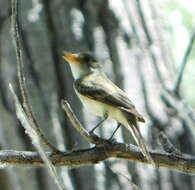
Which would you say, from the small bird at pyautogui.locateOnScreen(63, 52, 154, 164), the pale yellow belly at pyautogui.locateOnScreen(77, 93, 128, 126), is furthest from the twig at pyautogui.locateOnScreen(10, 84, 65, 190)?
the pale yellow belly at pyautogui.locateOnScreen(77, 93, 128, 126)

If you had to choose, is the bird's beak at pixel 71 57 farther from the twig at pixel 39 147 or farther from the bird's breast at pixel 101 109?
the twig at pixel 39 147

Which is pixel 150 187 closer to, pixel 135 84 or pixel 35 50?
pixel 135 84

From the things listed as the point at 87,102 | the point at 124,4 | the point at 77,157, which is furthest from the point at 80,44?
the point at 77,157

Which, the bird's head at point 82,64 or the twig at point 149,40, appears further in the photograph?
the twig at point 149,40

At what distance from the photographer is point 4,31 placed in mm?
4133

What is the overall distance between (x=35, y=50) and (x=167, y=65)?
82 cm

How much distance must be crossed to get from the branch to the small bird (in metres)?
0.20

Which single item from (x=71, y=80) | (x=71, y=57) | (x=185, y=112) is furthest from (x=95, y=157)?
(x=71, y=80)

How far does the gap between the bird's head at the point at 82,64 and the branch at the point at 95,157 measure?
112 centimetres

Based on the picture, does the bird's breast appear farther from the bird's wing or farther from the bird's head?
the bird's head

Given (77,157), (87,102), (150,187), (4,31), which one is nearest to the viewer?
(77,157)

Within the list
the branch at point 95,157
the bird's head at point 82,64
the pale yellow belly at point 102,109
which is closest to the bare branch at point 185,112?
the branch at point 95,157

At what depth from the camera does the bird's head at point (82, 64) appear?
12.7 feet

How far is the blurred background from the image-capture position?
390 centimetres
